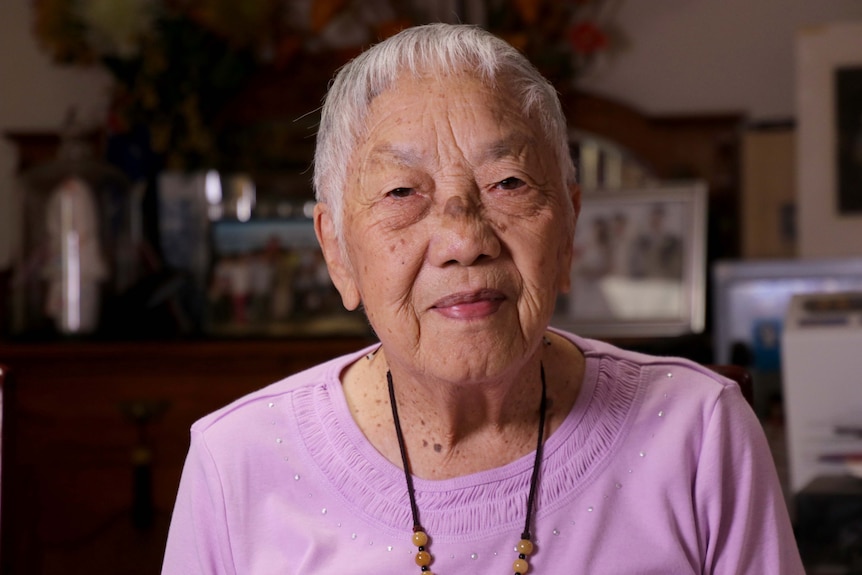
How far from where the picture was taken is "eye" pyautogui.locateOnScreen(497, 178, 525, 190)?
113cm

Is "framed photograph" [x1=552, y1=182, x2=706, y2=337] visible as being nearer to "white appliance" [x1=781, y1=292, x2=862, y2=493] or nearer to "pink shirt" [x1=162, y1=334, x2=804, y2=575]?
"white appliance" [x1=781, y1=292, x2=862, y2=493]

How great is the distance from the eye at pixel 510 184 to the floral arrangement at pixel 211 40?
6.39ft

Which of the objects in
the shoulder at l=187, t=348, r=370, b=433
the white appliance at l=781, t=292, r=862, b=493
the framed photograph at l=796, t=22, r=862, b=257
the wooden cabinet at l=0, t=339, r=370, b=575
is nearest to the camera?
Result: the shoulder at l=187, t=348, r=370, b=433

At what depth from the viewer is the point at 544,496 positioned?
1.18 meters

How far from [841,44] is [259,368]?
165 centimetres

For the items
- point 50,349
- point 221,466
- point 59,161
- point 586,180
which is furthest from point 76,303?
point 221,466

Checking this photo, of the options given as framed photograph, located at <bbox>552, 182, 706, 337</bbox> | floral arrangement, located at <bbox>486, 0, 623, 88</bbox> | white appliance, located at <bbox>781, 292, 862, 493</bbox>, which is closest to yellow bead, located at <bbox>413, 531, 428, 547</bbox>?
white appliance, located at <bbox>781, 292, 862, 493</bbox>

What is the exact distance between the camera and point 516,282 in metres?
1.11

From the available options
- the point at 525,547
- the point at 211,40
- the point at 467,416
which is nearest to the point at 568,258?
the point at 467,416

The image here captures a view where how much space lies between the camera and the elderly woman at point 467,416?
3.67ft

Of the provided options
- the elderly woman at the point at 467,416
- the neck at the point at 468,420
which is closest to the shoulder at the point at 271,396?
the elderly woman at the point at 467,416

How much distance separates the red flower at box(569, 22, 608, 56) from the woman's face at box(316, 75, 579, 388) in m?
1.97

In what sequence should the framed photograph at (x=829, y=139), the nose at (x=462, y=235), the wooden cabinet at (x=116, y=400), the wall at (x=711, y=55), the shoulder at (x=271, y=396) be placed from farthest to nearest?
the wall at (x=711, y=55)
the wooden cabinet at (x=116, y=400)
the framed photograph at (x=829, y=139)
the shoulder at (x=271, y=396)
the nose at (x=462, y=235)

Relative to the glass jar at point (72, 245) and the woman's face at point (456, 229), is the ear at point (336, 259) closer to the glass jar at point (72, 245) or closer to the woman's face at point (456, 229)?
the woman's face at point (456, 229)
